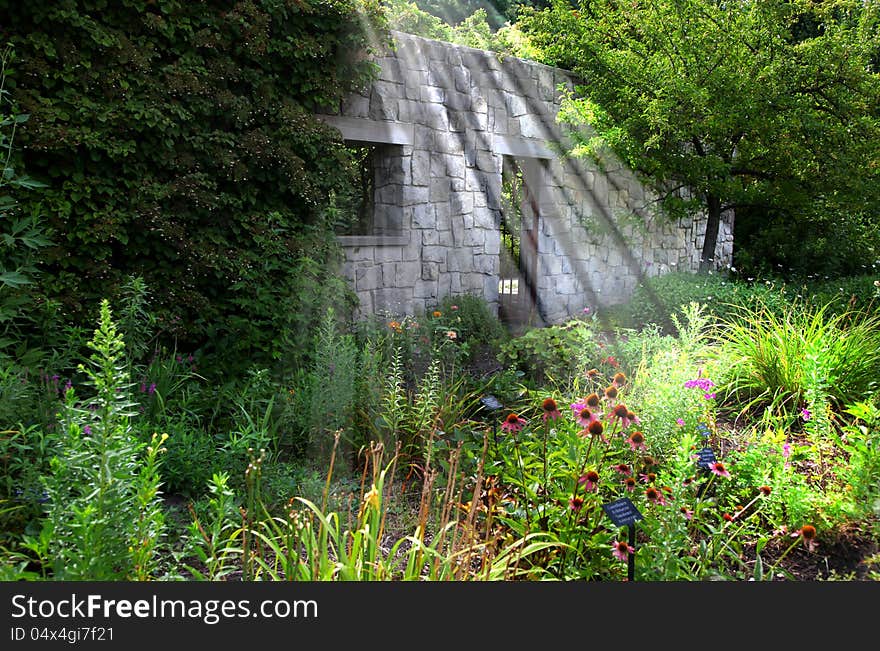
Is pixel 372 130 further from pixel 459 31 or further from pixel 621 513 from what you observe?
pixel 621 513

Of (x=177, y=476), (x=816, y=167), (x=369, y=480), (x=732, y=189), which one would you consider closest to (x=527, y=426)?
(x=369, y=480)

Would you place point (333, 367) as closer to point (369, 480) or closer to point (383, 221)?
point (369, 480)

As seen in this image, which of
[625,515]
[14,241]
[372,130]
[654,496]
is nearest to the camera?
[625,515]

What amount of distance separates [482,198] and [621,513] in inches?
215

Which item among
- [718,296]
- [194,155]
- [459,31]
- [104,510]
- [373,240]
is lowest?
[718,296]

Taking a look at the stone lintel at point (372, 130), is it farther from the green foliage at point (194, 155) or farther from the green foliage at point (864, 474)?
the green foliage at point (864, 474)

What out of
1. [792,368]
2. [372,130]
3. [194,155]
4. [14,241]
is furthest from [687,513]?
[372,130]

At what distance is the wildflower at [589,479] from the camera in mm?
2281

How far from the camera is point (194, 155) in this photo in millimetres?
4828

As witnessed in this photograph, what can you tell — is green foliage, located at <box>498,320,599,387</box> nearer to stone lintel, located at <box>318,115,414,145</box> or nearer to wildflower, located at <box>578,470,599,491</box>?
wildflower, located at <box>578,470,599,491</box>

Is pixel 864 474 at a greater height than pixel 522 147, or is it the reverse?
pixel 522 147

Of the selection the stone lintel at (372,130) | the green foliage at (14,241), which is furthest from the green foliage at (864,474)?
the stone lintel at (372,130)

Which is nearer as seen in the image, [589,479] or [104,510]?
[104,510]

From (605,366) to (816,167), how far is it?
5.37 m
